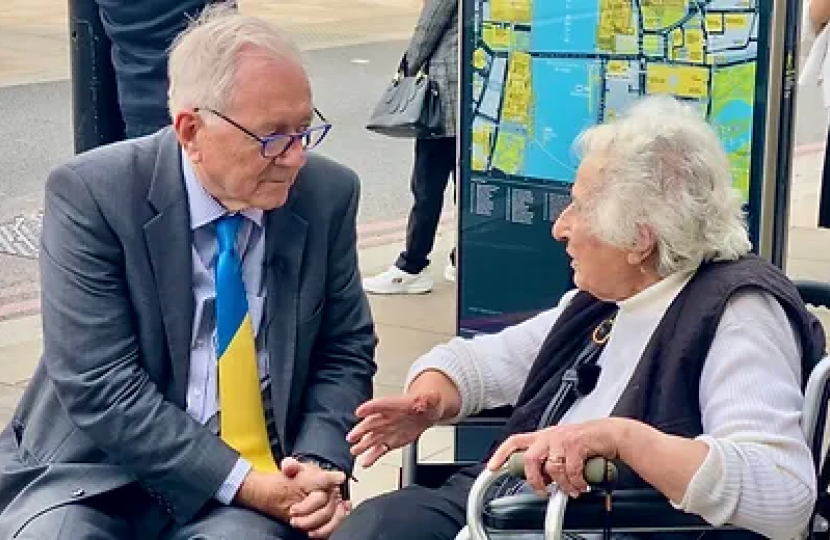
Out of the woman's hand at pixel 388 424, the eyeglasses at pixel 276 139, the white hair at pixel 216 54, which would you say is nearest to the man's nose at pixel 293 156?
the eyeglasses at pixel 276 139

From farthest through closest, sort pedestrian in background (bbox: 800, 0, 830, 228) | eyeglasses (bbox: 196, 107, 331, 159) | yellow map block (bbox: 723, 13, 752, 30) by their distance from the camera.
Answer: pedestrian in background (bbox: 800, 0, 830, 228) < yellow map block (bbox: 723, 13, 752, 30) < eyeglasses (bbox: 196, 107, 331, 159)

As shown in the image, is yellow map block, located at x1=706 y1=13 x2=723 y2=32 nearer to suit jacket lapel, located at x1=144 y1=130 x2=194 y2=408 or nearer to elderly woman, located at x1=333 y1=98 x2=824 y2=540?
elderly woman, located at x1=333 y1=98 x2=824 y2=540

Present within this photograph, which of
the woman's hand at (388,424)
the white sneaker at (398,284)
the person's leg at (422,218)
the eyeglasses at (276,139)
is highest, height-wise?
the eyeglasses at (276,139)

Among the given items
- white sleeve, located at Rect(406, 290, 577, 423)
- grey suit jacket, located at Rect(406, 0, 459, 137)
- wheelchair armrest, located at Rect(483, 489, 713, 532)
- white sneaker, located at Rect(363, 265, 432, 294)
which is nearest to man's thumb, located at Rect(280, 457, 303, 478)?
white sleeve, located at Rect(406, 290, 577, 423)

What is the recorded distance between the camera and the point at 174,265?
3.15 meters

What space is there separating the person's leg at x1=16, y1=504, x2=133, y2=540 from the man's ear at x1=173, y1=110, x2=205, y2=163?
70cm

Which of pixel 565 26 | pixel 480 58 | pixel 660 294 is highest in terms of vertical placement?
pixel 565 26

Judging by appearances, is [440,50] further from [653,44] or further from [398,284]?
[653,44]

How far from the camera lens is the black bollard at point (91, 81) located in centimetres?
475

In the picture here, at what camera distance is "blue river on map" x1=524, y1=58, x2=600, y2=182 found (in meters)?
4.60

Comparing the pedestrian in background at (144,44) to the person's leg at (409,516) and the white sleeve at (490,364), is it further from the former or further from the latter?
the person's leg at (409,516)

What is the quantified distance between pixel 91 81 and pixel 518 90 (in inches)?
49.2

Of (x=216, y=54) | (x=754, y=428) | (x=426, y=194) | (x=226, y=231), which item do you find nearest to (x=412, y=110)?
(x=426, y=194)

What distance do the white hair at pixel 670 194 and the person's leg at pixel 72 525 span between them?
1.08m
